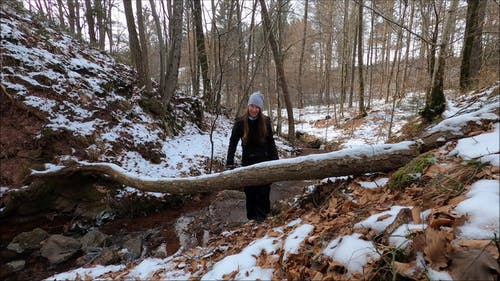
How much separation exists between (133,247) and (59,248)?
1.23 metres

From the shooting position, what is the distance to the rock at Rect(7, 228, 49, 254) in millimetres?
4699

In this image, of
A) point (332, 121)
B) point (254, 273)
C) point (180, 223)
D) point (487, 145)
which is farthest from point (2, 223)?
point (332, 121)

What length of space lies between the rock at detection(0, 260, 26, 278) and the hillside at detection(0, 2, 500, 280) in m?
0.02

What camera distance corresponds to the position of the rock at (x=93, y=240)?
192 inches

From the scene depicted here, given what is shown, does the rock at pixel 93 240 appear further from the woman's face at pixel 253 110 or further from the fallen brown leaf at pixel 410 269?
the fallen brown leaf at pixel 410 269

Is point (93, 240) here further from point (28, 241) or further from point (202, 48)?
point (202, 48)

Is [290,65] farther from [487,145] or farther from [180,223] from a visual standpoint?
[487,145]

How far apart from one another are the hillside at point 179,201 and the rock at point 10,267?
2 centimetres

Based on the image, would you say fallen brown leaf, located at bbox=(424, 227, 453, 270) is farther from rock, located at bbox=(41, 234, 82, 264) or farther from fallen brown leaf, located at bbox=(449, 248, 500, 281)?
rock, located at bbox=(41, 234, 82, 264)

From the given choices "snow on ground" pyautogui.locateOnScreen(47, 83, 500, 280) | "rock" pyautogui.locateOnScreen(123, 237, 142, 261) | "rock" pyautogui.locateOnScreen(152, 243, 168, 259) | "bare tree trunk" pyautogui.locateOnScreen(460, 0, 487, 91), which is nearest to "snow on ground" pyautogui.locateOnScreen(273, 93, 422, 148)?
"bare tree trunk" pyautogui.locateOnScreen(460, 0, 487, 91)

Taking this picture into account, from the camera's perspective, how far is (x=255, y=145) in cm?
457

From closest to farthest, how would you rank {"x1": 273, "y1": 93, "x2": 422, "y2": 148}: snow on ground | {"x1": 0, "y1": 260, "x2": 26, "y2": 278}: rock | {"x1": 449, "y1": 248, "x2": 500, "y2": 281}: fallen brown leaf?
{"x1": 449, "y1": 248, "x2": 500, "y2": 281}: fallen brown leaf < {"x1": 0, "y1": 260, "x2": 26, "y2": 278}: rock < {"x1": 273, "y1": 93, "x2": 422, "y2": 148}: snow on ground

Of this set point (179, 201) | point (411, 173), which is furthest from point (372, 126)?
point (411, 173)

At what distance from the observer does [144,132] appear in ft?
27.0
